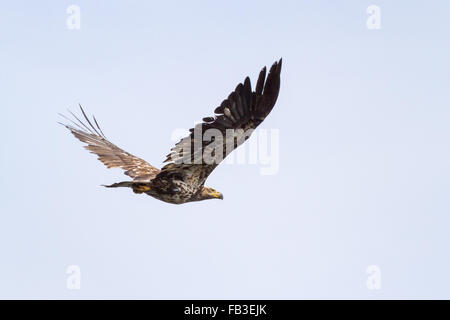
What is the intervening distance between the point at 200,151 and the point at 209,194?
1.93m

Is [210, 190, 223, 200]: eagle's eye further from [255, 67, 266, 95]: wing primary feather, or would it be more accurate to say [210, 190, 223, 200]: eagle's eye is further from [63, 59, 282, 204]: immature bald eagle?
[255, 67, 266, 95]: wing primary feather

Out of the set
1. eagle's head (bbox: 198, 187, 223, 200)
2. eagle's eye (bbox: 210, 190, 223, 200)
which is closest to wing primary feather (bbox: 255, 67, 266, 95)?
eagle's head (bbox: 198, 187, 223, 200)

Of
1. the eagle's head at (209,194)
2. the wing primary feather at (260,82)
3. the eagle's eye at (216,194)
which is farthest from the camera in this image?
the eagle's eye at (216,194)

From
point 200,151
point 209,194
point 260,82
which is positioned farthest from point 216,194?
point 260,82

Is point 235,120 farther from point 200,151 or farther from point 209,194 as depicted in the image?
point 209,194

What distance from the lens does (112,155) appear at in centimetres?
1641

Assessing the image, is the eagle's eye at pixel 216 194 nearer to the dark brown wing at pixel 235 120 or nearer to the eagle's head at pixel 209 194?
the eagle's head at pixel 209 194

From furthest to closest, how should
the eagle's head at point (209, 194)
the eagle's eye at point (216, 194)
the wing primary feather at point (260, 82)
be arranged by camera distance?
1. the eagle's eye at point (216, 194)
2. the eagle's head at point (209, 194)
3. the wing primary feather at point (260, 82)

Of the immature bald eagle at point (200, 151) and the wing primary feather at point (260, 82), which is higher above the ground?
the wing primary feather at point (260, 82)

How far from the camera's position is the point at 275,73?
42.8 feet

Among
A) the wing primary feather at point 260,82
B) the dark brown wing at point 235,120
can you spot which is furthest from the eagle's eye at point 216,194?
the wing primary feather at point 260,82

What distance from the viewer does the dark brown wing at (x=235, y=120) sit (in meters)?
13.2
